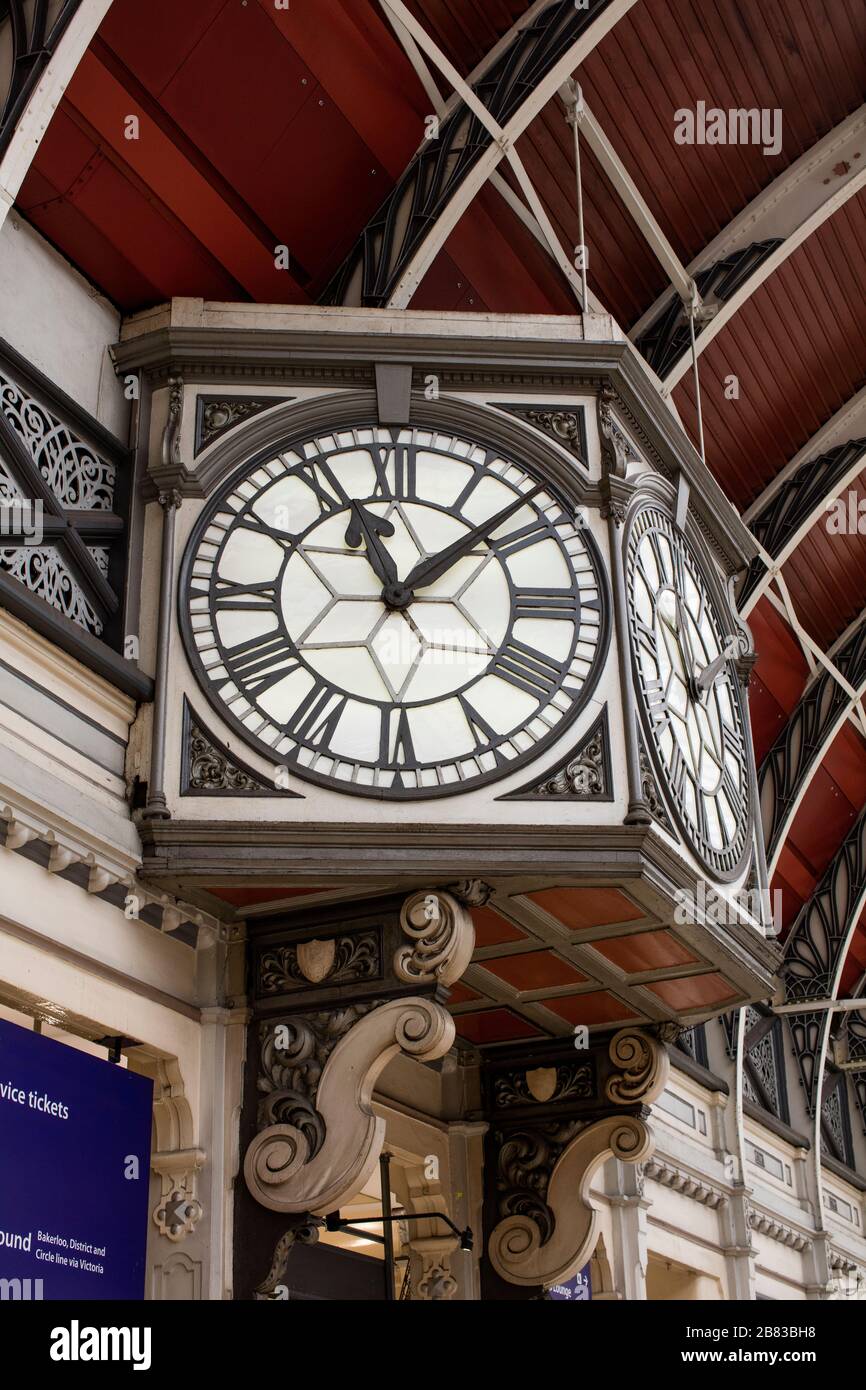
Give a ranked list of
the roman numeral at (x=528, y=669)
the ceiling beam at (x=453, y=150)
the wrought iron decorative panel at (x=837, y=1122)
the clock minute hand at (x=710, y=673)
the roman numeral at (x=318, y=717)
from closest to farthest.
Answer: the roman numeral at (x=318, y=717) < the roman numeral at (x=528, y=669) < the clock minute hand at (x=710, y=673) < the ceiling beam at (x=453, y=150) < the wrought iron decorative panel at (x=837, y=1122)

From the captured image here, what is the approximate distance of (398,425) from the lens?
752 centimetres

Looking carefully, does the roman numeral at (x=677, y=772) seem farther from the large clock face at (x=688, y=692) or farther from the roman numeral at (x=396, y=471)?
the roman numeral at (x=396, y=471)

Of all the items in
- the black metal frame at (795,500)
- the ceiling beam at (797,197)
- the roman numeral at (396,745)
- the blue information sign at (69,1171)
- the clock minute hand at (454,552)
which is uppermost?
the ceiling beam at (797,197)

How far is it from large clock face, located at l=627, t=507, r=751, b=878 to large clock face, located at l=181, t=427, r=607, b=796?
440mm

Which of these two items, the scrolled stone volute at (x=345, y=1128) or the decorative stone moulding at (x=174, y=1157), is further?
the decorative stone moulding at (x=174, y=1157)

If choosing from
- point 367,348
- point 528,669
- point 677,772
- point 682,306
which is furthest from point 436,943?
point 682,306

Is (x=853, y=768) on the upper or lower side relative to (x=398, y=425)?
upper

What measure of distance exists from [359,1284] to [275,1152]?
229 cm

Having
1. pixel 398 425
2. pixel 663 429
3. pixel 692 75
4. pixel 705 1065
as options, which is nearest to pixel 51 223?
pixel 398 425

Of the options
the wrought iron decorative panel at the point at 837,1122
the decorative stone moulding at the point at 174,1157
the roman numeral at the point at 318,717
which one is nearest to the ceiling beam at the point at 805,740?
the wrought iron decorative panel at the point at 837,1122

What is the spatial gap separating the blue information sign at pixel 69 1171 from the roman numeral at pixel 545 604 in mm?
2432

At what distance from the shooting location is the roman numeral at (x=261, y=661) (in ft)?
22.9
